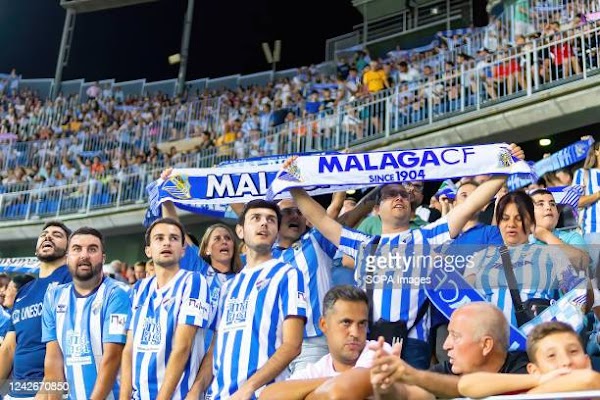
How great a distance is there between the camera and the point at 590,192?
7.05 metres

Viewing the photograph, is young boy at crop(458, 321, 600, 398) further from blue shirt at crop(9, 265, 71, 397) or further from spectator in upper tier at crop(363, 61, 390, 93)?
spectator in upper tier at crop(363, 61, 390, 93)

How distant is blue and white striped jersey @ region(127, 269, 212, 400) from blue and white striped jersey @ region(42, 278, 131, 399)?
9.5 inches

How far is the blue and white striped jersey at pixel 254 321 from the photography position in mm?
4391

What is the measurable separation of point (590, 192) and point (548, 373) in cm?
450

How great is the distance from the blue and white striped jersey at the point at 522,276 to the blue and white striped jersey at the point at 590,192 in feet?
7.54

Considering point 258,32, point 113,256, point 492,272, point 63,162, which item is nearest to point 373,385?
point 492,272

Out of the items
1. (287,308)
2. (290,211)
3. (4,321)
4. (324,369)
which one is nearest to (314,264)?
(290,211)

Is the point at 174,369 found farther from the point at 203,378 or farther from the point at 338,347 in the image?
the point at 338,347

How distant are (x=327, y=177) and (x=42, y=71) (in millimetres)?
25561

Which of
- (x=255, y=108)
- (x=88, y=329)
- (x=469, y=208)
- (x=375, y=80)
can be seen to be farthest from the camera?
(x=255, y=108)

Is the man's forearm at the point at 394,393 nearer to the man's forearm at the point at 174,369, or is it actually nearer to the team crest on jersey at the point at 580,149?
the man's forearm at the point at 174,369

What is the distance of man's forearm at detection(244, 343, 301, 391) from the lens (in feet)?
13.6

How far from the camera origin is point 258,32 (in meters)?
27.6
